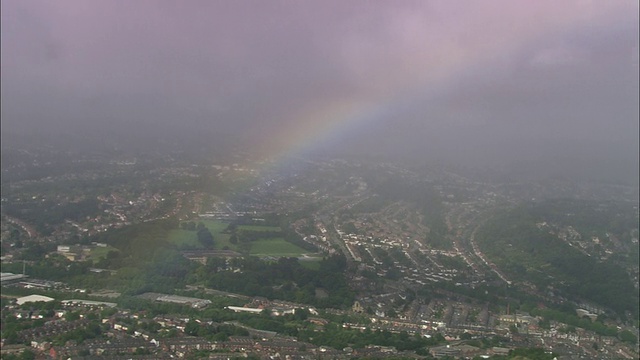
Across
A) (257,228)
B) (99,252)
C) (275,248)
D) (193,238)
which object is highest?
(257,228)

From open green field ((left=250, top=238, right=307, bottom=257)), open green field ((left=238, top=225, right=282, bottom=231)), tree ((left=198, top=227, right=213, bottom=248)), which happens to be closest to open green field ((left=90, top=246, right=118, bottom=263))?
tree ((left=198, top=227, right=213, bottom=248))

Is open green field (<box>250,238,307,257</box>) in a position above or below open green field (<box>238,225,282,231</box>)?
below

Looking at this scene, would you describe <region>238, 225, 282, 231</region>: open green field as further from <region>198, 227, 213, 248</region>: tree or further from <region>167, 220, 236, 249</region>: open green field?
<region>198, 227, 213, 248</region>: tree

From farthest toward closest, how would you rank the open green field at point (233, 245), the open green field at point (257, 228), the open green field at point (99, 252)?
1. the open green field at point (257, 228)
2. the open green field at point (233, 245)
3. the open green field at point (99, 252)

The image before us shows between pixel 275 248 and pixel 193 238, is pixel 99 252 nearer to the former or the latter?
pixel 193 238

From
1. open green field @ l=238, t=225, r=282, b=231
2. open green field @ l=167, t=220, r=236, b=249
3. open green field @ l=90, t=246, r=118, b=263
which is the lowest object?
open green field @ l=90, t=246, r=118, b=263

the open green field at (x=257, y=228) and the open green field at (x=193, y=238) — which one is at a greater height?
the open green field at (x=257, y=228)

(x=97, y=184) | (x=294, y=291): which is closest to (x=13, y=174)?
(x=97, y=184)

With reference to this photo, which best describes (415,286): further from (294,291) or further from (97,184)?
(97,184)

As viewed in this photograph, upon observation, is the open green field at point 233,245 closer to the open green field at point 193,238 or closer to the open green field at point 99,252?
the open green field at point 193,238

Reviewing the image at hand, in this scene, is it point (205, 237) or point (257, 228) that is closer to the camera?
point (205, 237)

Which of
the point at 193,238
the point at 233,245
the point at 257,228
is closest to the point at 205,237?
the point at 193,238

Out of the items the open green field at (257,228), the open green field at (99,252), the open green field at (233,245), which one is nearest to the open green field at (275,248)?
the open green field at (233,245)
